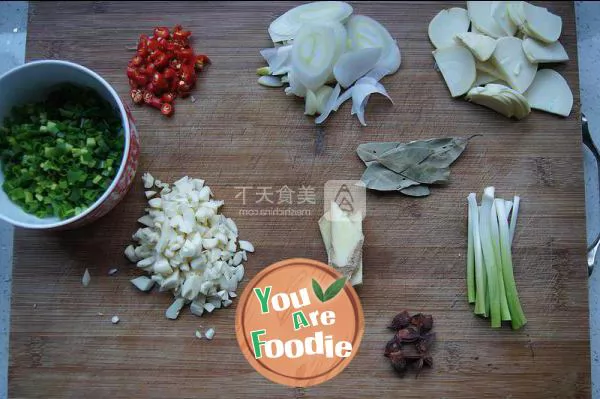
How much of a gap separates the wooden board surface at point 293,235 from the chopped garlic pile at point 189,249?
1.5 inches

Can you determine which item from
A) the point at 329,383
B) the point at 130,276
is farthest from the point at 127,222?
the point at 329,383

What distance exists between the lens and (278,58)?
145cm

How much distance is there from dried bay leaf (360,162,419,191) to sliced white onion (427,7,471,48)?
363 millimetres

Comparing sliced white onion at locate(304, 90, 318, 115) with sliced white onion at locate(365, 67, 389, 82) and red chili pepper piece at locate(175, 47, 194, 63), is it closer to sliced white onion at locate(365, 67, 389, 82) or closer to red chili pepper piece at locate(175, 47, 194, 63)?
sliced white onion at locate(365, 67, 389, 82)

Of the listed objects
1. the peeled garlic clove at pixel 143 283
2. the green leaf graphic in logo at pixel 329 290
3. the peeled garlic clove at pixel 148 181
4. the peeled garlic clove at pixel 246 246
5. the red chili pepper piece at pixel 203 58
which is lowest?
the peeled garlic clove at pixel 143 283

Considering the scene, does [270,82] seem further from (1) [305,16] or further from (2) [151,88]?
(2) [151,88]

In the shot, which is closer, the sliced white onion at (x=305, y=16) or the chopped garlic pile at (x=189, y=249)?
the chopped garlic pile at (x=189, y=249)

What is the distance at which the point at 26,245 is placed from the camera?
4.66 feet

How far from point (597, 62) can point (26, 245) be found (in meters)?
1.64

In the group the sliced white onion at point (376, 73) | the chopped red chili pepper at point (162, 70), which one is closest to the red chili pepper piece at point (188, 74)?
the chopped red chili pepper at point (162, 70)

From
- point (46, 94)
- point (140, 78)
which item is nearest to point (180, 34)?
point (140, 78)

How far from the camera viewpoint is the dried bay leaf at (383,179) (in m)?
1.42

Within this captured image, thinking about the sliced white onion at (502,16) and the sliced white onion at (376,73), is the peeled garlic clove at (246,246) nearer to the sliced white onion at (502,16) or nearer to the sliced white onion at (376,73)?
the sliced white onion at (376,73)

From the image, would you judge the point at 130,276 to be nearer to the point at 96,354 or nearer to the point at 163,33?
the point at 96,354
